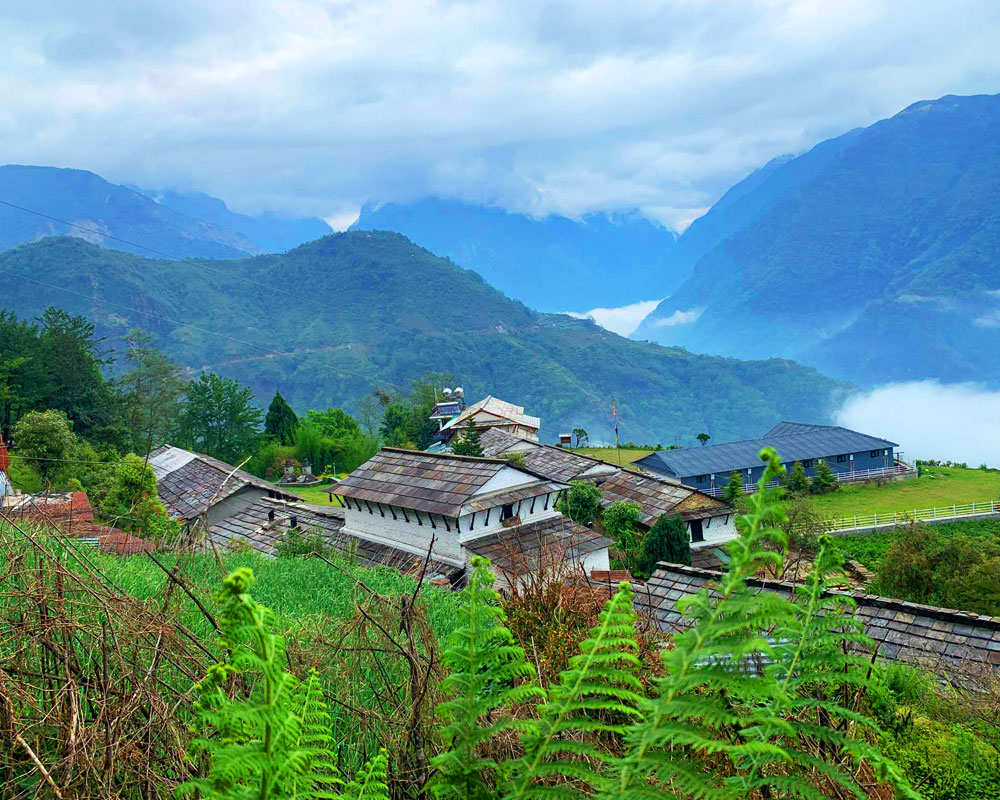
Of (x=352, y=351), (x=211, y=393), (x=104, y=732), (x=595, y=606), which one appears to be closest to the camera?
(x=104, y=732)

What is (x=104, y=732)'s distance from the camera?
279 cm

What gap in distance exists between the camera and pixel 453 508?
58.8 ft

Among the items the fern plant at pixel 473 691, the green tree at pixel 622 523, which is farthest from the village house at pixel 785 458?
the fern plant at pixel 473 691

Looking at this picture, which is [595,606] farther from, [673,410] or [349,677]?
[673,410]

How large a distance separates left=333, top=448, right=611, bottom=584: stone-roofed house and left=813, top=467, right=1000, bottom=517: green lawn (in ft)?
72.4

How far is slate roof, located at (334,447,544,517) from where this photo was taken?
18531mm

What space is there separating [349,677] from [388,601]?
0.46 m

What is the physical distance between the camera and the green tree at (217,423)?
53.1 meters

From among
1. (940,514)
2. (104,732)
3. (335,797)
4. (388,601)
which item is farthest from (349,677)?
(940,514)

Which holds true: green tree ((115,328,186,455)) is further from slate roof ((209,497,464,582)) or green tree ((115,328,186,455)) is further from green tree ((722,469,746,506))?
green tree ((722,469,746,506))

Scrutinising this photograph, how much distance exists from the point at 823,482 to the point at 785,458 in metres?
2.79

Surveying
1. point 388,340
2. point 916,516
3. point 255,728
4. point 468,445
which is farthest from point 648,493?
point 388,340

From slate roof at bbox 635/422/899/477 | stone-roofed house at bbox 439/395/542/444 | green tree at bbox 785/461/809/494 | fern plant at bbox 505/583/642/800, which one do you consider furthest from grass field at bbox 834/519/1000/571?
fern plant at bbox 505/583/642/800

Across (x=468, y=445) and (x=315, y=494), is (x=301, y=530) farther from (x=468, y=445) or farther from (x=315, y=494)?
(x=468, y=445)
